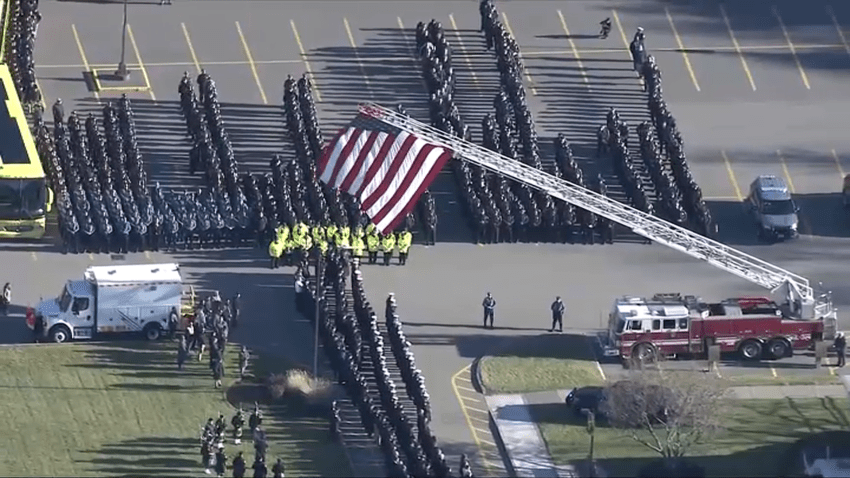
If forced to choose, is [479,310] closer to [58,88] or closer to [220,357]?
[220,357]

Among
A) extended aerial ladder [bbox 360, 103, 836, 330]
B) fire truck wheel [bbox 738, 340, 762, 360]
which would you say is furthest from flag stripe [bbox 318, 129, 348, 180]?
fire truck wheel [bbox 738, 340, 762, 360]

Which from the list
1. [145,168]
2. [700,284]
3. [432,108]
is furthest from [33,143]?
[700,284]

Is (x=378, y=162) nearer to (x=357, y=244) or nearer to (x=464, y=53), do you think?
(x=357, y=244)

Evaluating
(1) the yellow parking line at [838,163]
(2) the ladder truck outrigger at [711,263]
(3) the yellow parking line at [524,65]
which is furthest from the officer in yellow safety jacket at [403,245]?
(1) the yellow parking line at [838,163]

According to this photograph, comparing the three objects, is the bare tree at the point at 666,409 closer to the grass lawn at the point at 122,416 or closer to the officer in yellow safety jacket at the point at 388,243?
the grass lawn at the point at 122,416

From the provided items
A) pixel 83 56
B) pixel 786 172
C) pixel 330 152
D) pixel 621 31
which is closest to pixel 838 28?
pixel 621 31

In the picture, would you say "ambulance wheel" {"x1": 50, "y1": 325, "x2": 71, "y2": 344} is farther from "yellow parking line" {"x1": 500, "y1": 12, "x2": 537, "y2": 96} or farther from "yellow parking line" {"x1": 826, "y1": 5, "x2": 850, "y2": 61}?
"yellow parking line" {"x1": 826, "y1": 5, "x2": 850, "y2": 61}

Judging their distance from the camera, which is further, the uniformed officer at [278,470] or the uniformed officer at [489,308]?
the uniformed officer at [489,308]
